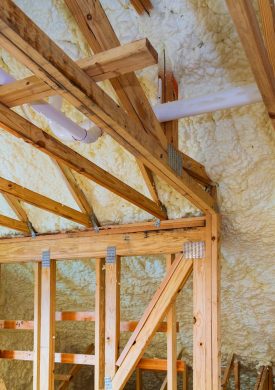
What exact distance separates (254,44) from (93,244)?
2224 mm

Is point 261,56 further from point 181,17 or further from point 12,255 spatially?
point 12,255

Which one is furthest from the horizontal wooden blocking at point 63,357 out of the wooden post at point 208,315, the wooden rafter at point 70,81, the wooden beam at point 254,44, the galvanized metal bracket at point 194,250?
the wooden beam at point 254,44

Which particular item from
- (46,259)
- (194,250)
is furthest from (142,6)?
(46,259)

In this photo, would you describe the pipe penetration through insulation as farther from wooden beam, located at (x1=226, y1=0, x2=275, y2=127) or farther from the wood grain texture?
the wood grain texture

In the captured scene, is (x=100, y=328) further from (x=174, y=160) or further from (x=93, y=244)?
(x=174, y=160)

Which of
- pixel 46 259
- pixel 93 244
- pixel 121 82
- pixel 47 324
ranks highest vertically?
pixel 121 82

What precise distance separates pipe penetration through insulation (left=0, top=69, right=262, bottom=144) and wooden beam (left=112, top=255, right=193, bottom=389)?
3.96 ft

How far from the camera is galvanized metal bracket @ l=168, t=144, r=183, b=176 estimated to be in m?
2.14

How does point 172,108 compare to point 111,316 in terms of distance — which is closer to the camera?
point 172,108

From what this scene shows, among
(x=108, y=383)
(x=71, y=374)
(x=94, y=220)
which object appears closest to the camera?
(x=108, y=383)

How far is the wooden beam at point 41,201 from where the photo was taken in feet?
8.91

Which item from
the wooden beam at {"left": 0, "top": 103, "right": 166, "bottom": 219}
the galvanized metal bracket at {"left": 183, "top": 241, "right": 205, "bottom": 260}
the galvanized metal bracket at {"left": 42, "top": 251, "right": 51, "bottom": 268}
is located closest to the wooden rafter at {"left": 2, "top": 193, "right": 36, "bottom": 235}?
the galvanized metal bracket at {"left": 42, "top": 251, "right": 51, "bottom": 268}

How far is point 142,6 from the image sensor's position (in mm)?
2475

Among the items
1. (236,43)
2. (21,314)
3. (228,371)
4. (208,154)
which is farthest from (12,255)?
(236,43)
